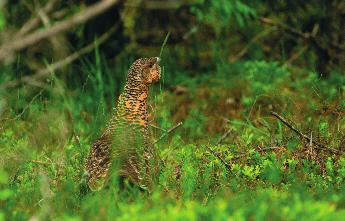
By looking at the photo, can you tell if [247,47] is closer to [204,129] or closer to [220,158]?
[204,129]

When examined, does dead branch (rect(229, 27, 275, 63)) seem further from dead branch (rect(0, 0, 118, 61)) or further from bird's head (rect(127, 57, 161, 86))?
bird's head (rect(127, 57, 161, 86))

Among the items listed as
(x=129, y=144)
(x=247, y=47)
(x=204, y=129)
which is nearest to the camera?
(x=129, y=144)

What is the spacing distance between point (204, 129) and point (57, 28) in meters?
1.90

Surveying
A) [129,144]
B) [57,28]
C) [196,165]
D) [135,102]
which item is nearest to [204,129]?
[57,28]

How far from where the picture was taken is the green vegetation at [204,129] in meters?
5.45

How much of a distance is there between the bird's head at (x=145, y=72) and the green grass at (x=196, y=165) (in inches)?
6.2

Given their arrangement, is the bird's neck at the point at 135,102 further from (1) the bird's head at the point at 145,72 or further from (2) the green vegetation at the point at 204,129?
(2) the green vegetation at the point at 204,129

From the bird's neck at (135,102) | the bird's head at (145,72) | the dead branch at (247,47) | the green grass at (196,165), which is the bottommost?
the dead branch at (247,47)

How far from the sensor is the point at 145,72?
7.01 meters

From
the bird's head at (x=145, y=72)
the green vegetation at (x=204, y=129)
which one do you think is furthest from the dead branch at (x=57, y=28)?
the bird's head at (x=145, y=72)

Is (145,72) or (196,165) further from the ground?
(145,72)

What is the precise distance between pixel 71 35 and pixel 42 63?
45cm

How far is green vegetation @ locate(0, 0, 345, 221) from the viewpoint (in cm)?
545

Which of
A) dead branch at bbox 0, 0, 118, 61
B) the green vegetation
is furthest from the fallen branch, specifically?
dead branch at bbox 0, 0, 118, 61
